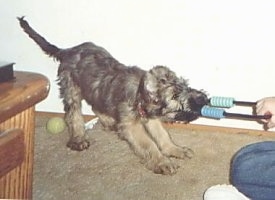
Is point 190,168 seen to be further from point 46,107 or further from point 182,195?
point 46,107

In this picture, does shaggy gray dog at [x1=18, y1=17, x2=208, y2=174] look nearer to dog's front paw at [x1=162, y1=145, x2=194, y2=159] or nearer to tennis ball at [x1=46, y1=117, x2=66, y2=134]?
dog's front paw at [x1=162, y1=145, x2=194, y2=159]

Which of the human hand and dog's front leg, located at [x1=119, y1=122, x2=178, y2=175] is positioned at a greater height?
the human hand

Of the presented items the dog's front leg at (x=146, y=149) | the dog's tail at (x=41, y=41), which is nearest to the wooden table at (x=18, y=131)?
the dog's front leg at (x=146, y=149)

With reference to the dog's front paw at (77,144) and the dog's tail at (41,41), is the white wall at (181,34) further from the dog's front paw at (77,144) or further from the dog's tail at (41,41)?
the dog's front paw at (77,144)

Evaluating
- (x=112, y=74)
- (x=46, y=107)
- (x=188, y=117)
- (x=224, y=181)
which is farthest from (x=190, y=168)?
(x=46, y=107)

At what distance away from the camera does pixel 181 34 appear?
7.72ft

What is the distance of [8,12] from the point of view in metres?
2.58

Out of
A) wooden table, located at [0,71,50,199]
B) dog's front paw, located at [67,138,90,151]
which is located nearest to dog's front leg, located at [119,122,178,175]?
dog's front paw, located at [67,138,90,151]

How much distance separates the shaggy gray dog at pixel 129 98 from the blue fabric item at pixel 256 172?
54cm

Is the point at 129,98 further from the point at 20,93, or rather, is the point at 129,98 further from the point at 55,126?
the point at 20,93

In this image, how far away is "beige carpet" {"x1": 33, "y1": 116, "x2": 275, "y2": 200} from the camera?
6.11ft

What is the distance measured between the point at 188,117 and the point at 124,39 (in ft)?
2.35

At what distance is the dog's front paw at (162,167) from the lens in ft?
6.55

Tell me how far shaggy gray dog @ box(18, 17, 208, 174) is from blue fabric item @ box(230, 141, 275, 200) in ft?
1.79
